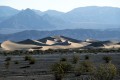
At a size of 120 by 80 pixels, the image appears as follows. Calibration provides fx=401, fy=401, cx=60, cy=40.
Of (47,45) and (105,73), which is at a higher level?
(105,73)

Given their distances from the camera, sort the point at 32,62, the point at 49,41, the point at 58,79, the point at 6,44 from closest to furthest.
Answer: the point at 58,79 → the point at 32,62 → the point at 6,44 → the point at 49,41

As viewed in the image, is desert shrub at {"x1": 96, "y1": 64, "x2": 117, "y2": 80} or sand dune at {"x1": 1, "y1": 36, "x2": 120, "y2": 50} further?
sand dune at {"x1": 1, "y1": 36, "x2": 120, "y2": 50}

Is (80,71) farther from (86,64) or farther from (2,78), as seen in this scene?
(2,78)

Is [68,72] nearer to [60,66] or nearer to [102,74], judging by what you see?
[60,66]

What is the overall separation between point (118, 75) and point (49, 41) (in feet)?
511

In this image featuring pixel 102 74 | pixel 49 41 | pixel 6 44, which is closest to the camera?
pixel 102 74

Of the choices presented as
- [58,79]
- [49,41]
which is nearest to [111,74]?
[58,79]

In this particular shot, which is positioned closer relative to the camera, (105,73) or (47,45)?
(105,73)

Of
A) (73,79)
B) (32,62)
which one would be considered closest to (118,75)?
(73,79)

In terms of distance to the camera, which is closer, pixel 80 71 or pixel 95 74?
pixel 95 74

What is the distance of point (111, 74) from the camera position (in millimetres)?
21609

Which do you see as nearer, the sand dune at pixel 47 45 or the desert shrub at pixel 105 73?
the desert shrub at pixel 105 73

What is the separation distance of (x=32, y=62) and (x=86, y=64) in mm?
17009

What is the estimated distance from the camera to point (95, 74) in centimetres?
2183
